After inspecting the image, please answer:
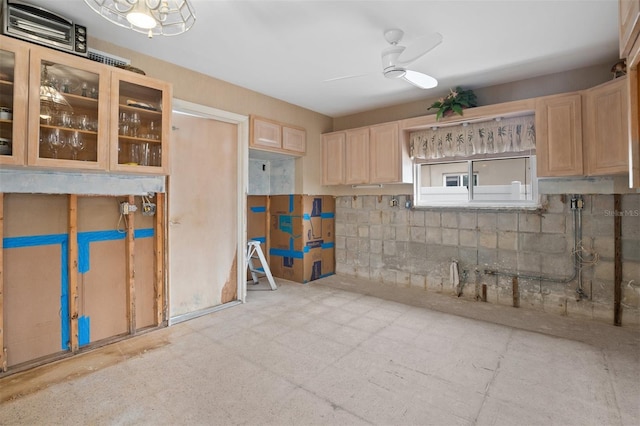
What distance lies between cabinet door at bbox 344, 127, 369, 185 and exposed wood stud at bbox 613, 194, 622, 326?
2.87 meters

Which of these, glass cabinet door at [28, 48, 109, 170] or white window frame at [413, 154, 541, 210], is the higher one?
glass cabinet door at [28, 48, 109, 170]

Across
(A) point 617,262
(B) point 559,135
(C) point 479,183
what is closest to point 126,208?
(C) point 479,183

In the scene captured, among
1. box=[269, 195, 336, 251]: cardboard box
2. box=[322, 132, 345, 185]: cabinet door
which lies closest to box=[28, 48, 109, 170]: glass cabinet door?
box=[269, 195, 336, 251]: cardboard box

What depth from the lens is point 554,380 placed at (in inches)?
89.7

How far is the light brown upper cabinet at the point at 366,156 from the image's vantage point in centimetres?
448

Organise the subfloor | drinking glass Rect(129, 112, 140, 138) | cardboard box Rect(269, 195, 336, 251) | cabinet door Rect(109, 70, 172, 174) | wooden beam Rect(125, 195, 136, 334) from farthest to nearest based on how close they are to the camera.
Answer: cardboard box Rect(269, 195, 336, 251) < wooden beam Rect(125, 195, 136, 334) < drinking glass Rect(129, 112, 140, 138) < cabinet door Rect(109, 70, 172, 174) < the subfloor

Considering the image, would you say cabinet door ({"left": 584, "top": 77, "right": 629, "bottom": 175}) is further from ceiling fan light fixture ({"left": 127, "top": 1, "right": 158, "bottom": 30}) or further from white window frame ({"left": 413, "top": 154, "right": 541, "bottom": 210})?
ceiling fan light fixture ({"left": 127, "top": 1, "right": 158, "bottom": 30})

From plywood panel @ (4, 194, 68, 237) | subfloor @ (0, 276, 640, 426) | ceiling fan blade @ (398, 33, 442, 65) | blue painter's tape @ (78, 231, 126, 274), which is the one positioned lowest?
subfloor @ (0, 276, 640, 426)

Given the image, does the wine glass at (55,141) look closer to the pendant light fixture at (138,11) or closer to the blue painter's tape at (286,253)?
the pendant light fixture at (138,11)

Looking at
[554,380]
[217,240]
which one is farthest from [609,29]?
[217,240]

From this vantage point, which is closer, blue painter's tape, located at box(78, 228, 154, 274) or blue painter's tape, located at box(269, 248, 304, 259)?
blue painter's tape, located at box(78, 228, 154, 274)

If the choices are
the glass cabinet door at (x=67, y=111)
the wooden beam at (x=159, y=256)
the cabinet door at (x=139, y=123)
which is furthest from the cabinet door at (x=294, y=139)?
the glass cabinet door at (x=67, y=111)

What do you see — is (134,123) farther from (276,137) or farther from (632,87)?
(632,87)

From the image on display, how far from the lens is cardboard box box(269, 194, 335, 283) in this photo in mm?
5009
